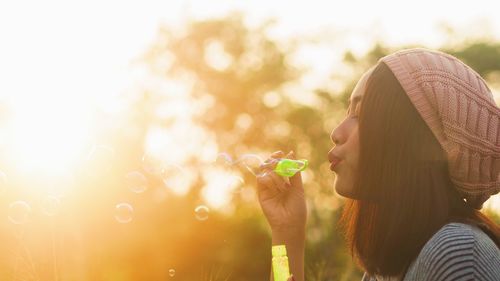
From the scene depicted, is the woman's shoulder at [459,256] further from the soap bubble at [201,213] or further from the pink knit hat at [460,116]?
the soap bubble at [201,213]

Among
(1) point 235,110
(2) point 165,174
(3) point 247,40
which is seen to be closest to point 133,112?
(1) point 235,110

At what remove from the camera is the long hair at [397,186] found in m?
2.24

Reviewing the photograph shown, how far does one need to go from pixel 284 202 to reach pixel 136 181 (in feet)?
7.39

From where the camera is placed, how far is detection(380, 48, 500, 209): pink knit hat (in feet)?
7.49

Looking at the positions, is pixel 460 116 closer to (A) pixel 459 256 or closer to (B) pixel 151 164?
(A) pixel 459 256

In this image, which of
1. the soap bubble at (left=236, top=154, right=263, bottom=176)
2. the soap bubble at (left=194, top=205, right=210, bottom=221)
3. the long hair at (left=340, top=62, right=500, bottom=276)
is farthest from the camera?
the soap bubble at (left=194, top=205, right=210, bottom=221)

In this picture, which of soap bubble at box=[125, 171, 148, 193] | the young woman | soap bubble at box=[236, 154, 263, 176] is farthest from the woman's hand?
soap bubble at box=[125, 171, 148, 193]

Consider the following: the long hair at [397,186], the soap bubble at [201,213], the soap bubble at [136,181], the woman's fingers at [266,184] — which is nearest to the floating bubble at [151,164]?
the soap bubble at [136,181]

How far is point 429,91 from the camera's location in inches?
91.6

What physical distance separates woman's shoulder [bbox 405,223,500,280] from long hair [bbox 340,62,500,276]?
12cm

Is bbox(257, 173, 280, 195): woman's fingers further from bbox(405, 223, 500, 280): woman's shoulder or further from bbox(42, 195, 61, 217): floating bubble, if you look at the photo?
bbox(42, 195, 61, 217): floating bubble

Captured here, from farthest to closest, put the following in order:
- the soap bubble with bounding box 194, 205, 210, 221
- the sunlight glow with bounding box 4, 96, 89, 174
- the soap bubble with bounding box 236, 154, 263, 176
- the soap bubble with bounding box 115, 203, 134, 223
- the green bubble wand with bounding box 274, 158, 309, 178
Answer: the sunlight glow with bounding box 4, 96, 89, 174 < the soap bubble with bounding box 115, 203, 134, 223 < the soap bubble with bounding box 194, 205, 210, 221 < the soap bubble with bounding box 236, 154, 263, 176 < the green bubble wand with bounding box 274, 158, 309, 178

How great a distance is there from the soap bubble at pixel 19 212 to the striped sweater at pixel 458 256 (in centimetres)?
354

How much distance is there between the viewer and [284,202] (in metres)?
2.82
